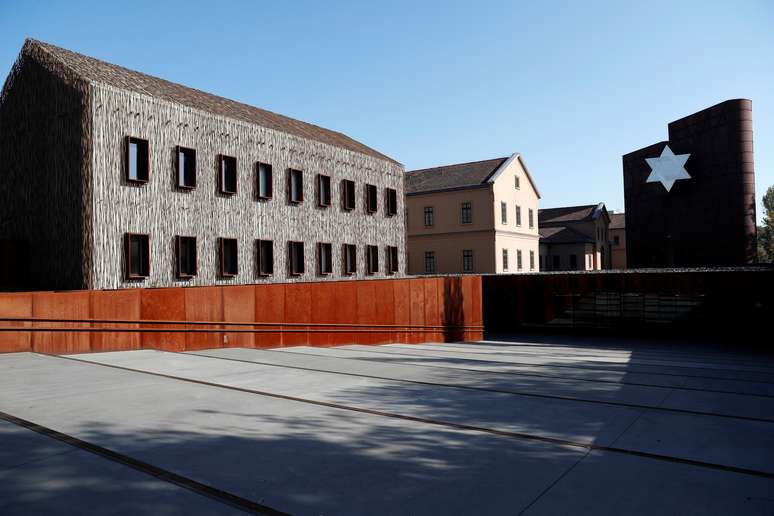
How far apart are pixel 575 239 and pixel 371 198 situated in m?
35.5

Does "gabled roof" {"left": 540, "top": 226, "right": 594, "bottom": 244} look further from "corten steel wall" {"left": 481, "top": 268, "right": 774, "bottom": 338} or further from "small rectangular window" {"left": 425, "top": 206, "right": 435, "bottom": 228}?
"corten steel wall" {"left": 481, "top": 268, "right": 774, "bottom": 338}

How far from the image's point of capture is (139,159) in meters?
20.1

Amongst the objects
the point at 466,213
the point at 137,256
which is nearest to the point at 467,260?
the point at 466,213

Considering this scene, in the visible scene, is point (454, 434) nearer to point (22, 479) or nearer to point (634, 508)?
point (634, 508)

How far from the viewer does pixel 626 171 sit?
45.5m

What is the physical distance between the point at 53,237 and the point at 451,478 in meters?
18.8

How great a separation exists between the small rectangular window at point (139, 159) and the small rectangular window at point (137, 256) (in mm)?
1956

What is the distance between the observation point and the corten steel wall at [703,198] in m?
37.2

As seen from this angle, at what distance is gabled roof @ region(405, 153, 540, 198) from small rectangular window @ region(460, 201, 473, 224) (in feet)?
4.73

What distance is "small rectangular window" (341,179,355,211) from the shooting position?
1138 inches

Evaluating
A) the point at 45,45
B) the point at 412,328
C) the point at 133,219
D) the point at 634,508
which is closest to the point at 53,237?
the point at 133,219

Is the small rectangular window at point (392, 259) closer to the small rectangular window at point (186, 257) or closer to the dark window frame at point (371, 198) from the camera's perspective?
the dark window frame at point (371, 198)

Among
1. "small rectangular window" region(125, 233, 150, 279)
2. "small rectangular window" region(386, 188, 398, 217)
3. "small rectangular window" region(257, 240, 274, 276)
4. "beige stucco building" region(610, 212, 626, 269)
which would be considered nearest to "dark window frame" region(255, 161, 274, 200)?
"small rectangular window" region(257, 240, 274, 276)

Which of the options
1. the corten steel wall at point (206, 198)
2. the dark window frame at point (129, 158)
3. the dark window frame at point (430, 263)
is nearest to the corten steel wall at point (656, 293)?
the corten steel wall at point (206, 198)
